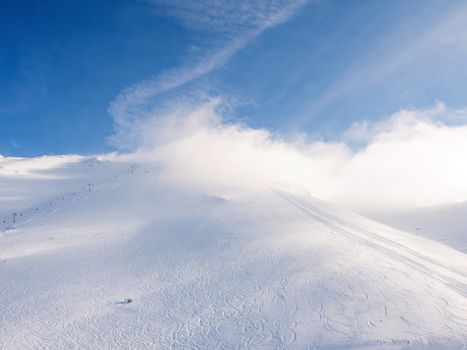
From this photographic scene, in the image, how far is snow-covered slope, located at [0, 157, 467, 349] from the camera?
15.8 meters

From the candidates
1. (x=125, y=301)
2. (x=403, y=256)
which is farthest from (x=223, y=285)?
(x=403, y=256)

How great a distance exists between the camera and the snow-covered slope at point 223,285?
1584 centimetres

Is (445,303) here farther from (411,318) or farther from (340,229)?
(340,229)

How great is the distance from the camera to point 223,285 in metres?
21.2

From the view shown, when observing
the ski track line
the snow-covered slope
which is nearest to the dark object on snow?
the snow-covered slope

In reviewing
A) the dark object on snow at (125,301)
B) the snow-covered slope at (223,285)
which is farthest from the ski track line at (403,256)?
the dark object on snow at (125,301)

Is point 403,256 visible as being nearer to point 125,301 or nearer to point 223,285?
point 223,285

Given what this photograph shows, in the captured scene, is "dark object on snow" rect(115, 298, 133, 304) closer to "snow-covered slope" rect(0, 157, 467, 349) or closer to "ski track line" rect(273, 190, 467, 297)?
"snow-covered slope" rect(0, 157, 467, 349)

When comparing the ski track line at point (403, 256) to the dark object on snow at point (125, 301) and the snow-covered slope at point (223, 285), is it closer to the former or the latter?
the snow-covered slope at point (223, 285)

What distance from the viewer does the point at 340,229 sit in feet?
106

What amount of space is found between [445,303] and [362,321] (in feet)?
15.1

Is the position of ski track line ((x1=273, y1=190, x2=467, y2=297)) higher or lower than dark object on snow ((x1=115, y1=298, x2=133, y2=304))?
higher

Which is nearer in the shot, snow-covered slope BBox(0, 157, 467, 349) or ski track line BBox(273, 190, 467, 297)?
snow-covered slope BBox(0, 157, 467, 349)

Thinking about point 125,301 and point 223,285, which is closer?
point 125,301
